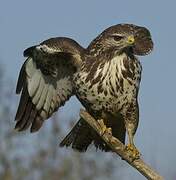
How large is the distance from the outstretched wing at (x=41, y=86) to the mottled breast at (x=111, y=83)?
64 cm

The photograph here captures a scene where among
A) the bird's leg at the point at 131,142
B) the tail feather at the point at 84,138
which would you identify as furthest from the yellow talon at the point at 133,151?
the tail feather at the point at 84,138

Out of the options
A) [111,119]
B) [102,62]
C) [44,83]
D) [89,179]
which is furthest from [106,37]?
[89,179]

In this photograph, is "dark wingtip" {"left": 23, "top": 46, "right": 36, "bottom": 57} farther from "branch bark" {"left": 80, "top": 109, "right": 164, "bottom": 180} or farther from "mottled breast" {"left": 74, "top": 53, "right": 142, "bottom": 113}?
"branch bark" {"left": 80, "top": 109, "right": 164, "bottom": 180}

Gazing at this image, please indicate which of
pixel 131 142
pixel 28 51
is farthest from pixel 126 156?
pixel 28 51

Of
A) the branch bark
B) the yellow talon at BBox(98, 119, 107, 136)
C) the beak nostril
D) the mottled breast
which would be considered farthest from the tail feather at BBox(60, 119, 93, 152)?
the beak nostril

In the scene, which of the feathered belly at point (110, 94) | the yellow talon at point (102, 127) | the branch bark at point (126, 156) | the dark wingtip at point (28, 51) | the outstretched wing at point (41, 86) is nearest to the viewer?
the branch bark at point (126, 156)

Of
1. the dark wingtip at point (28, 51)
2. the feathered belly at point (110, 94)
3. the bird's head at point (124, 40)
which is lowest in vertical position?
the feathered belly at point (110, 94)

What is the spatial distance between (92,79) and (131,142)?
0.89 meters

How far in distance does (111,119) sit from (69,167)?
1134 centimetres

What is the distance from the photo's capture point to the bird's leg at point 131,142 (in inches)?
270

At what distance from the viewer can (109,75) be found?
794 centimetres

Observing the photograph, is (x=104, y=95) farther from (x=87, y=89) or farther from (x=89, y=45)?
(x=89, y=45)

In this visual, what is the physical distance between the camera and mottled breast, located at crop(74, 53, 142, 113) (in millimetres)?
Result: 7855

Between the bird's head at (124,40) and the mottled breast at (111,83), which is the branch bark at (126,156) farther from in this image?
the bird's head at (124,40)
